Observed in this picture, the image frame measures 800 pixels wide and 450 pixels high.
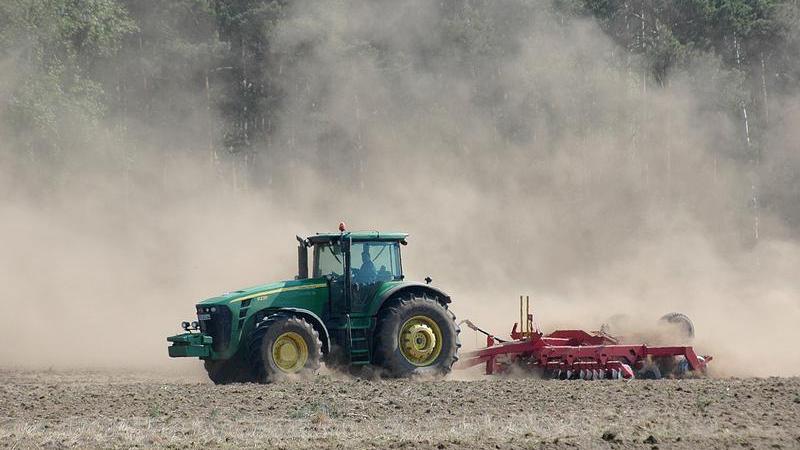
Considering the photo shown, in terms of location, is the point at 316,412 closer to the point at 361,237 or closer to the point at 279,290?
the point at 279,290

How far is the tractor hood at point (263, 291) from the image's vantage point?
19938mm

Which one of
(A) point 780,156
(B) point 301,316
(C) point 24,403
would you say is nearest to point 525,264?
(A) point 780,156

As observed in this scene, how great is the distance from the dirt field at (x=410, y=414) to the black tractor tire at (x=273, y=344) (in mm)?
481

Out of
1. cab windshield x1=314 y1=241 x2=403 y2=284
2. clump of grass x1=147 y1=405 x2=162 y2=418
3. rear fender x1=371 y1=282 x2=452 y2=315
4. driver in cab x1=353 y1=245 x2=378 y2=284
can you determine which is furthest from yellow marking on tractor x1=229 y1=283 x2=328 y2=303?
clump of grass x1=147 y1=405 x2=162 y2=418

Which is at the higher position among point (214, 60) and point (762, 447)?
point (214, 60)

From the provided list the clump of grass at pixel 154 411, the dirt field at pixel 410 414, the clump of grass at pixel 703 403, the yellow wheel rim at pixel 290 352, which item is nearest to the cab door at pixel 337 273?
the yellow wheel rim at pixel 290 352

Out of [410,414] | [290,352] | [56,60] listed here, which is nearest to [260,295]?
[290,352]

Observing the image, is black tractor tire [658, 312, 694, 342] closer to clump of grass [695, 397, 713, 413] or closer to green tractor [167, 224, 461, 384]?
green tractor [167, 224, 461, 384]

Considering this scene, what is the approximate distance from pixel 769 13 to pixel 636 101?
9765 millimetres

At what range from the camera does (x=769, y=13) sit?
5597 cm

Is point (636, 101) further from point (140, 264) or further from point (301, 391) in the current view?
point (301, 391)

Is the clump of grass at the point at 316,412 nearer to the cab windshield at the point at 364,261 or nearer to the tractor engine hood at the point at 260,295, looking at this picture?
the tractor engine hood at the point at 260,295

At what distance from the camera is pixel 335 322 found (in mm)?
20469

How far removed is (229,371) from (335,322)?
1.73 m
